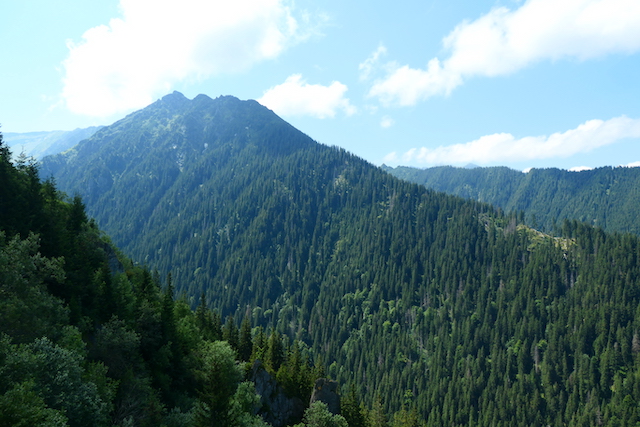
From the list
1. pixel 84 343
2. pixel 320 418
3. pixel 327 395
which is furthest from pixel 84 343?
pixel 327 395

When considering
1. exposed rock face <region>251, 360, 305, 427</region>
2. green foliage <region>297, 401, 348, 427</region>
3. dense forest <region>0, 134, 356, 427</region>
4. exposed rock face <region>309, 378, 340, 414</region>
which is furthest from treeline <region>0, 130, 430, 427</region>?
exposed rock face <region>309, 378, 340, 414</region>

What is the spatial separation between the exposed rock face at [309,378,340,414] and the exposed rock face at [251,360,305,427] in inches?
175

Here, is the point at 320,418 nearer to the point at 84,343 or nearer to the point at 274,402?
the point at 274,402

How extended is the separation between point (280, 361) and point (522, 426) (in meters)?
152

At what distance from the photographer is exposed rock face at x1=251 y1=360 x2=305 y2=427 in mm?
70562

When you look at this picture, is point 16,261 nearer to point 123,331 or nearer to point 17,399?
point 123,331

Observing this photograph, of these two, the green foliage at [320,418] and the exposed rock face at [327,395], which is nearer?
the green foliage at [320,418]

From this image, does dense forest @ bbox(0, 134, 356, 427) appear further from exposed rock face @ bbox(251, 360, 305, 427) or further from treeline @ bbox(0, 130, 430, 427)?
exposed rock face @ bbox(251, 360, 305, 427)

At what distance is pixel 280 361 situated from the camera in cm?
9350

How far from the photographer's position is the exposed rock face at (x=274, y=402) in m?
70.6

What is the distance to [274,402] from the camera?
7362 cm

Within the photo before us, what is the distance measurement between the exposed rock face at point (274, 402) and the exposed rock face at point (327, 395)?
445cm

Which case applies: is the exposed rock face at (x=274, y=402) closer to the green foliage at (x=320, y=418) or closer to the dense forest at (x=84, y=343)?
the dense forest at (x=84, y=343)

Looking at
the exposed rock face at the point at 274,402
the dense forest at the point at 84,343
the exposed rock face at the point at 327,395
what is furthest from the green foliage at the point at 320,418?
the exposed rock face at the point at 327,395
